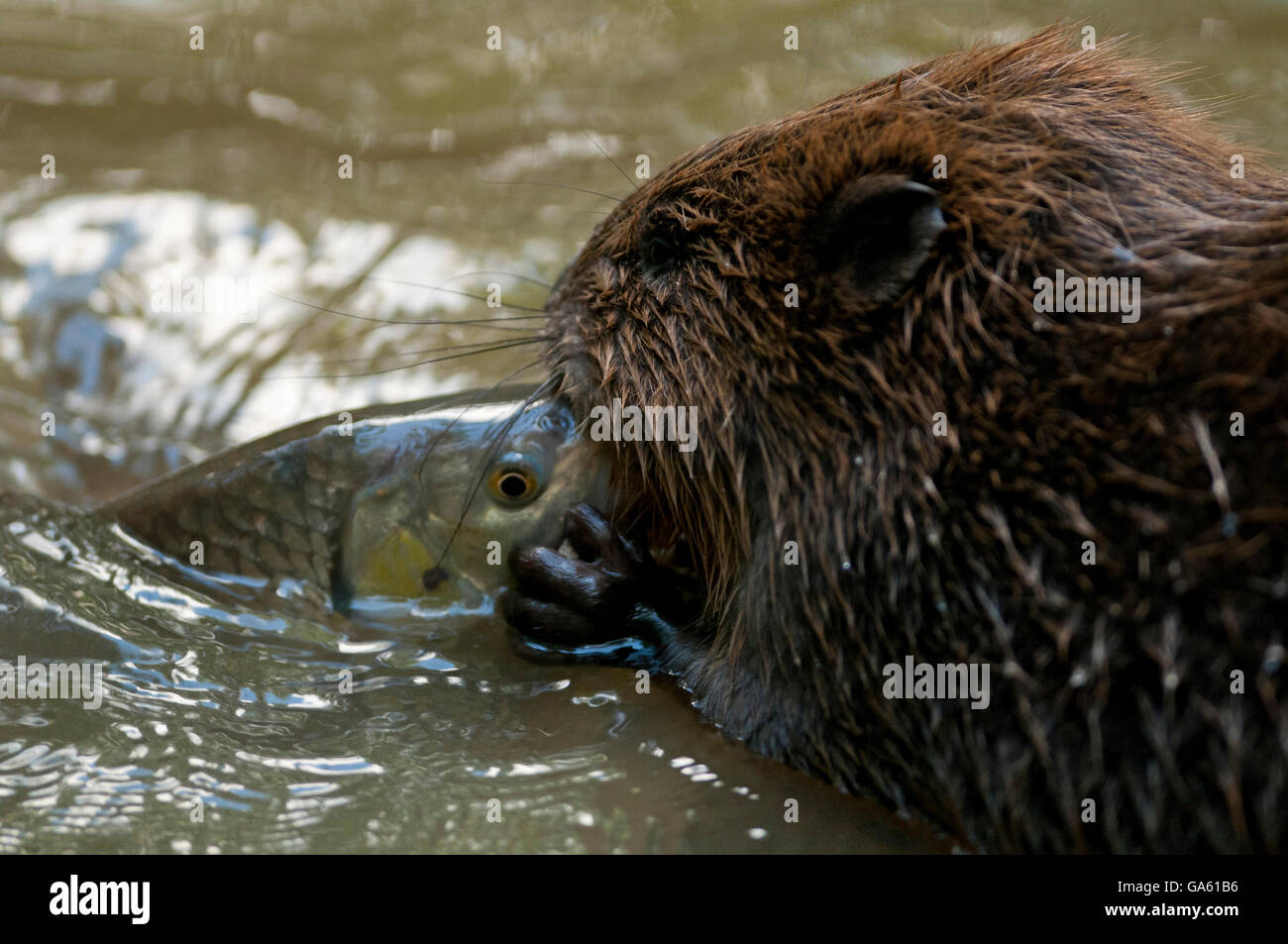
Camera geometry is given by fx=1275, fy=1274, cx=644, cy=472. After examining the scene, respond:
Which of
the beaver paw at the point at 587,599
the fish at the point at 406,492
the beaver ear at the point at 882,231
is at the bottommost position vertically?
the beaver paw at the point at 587,599

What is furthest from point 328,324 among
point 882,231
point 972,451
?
point 972,451

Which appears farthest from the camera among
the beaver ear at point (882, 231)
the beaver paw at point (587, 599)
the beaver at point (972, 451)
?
the beaver paw at point (587, 599)

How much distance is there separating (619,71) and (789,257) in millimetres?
4075

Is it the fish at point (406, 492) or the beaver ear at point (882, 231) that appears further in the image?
the fish at point (406, 492)

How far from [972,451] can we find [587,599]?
0.96m

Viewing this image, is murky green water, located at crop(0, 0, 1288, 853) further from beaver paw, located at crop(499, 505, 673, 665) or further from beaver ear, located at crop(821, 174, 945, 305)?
beaver ear, located at crop(821, 174, 945, 305)

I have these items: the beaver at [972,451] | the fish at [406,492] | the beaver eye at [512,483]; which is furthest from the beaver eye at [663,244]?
the beaver eye at [512,483]

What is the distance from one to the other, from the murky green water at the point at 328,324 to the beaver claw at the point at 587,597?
0.30 feet

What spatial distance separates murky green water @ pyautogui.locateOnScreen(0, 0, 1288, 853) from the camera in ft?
8.16

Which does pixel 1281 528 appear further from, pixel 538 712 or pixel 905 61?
pixel 905 61

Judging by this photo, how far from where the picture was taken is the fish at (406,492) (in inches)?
117

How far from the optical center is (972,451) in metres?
2.34

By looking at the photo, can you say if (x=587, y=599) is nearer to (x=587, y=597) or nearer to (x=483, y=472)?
(x=587, y=597)

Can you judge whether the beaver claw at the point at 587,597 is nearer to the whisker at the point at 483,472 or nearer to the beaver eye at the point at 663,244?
the whisker at the point at 483,472
